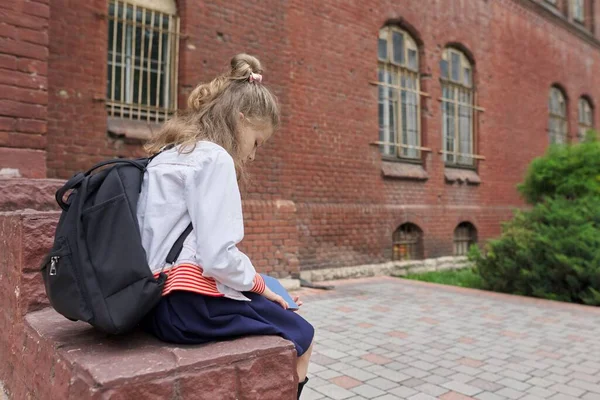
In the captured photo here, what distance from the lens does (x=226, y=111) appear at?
6.16ft

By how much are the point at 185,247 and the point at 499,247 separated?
6468 mm

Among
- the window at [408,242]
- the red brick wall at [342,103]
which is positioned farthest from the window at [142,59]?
the window at [408,242]

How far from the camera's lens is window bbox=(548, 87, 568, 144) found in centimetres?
1335

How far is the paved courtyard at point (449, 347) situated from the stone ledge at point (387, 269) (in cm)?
86

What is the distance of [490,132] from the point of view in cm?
1115

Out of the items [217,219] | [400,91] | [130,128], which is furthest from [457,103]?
[217,219]

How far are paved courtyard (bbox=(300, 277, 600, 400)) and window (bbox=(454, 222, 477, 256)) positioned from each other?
3.75 m

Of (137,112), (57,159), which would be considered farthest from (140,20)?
(57,159)

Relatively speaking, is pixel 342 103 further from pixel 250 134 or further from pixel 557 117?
pixel 557 117

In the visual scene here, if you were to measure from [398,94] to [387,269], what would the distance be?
3237 millimetres

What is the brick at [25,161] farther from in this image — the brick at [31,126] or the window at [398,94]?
the window at [398,94]

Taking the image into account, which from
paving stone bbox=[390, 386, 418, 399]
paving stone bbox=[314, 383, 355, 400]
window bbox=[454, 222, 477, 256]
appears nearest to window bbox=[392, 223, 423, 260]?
window bbox=[454, 222, 477, 256]

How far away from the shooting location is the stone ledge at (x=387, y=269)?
24.6 feet

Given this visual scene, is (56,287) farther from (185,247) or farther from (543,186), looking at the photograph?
(543,186)
